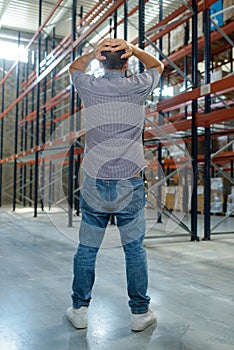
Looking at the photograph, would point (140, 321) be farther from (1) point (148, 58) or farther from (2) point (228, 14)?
(2) point (228, 14)

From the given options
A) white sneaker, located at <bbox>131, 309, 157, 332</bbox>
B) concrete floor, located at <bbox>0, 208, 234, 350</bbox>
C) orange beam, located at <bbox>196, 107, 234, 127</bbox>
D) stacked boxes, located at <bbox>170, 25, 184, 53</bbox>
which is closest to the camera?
concrete floor, located at <bbox>0, 208, 234, 350</bbox>

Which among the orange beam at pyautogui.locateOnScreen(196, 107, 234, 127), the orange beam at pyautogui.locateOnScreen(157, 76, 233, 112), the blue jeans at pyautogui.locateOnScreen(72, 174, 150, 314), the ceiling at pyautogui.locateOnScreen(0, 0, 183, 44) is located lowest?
the blue jeans at pyautogui.locateOnScreen(72, 174, 150, 314)

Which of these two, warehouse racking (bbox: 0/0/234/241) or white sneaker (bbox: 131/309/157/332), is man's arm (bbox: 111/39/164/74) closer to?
white sneaker (bbox: 131/309/157/332)

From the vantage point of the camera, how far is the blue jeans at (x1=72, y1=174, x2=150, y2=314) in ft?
7.05

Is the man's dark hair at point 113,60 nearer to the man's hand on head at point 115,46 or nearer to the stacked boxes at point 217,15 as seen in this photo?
the man's hand on head at point 115,46

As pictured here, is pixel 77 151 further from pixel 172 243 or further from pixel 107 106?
pixel 107 106

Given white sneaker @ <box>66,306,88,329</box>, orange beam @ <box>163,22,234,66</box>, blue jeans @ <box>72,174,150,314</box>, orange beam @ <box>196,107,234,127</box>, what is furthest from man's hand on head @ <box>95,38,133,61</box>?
orange beam @ <box>163,22,234,66</box>

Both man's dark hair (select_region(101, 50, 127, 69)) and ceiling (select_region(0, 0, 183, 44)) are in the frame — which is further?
ceiling (select_region(0, 0, 183, 44))

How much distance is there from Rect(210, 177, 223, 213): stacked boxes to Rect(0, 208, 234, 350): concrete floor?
6356 mm

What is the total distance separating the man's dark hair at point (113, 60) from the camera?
214cm

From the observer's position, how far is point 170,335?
6.81 feet

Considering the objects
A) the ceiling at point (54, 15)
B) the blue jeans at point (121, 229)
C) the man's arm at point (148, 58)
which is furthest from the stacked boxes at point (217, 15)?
the blue jeans at point (121, 229)

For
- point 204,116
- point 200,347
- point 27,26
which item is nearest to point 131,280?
point 200,347

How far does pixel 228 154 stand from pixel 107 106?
770 centimetres
